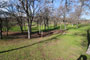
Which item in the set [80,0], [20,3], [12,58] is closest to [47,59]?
[12,58]

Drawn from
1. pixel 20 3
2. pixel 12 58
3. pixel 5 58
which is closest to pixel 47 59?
pixel 12 58

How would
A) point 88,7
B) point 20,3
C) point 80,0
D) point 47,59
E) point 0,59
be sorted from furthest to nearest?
point 20,3 → point 88,7 → point 80,0 → point 47,59 → point 0,59

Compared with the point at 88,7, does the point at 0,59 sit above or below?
below

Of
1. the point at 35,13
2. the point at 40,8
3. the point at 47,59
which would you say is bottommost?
the point at 47,59

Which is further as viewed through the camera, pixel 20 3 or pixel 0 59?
pixel 20 3

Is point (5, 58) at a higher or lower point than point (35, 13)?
lower

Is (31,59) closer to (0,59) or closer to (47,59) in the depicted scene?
(47,59)

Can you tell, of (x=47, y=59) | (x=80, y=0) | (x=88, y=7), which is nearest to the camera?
(x=47, y=59)

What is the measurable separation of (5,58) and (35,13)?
27.7 ft

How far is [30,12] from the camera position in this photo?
11906 millimetres

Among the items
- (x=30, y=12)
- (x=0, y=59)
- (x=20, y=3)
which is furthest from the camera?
(x=30, y=12)

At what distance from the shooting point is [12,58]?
4980mm

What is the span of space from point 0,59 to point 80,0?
8888 mm

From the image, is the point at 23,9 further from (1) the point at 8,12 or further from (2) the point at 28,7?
(1) the point at 8,12
